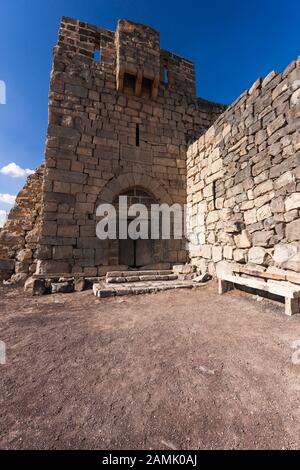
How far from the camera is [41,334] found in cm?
257

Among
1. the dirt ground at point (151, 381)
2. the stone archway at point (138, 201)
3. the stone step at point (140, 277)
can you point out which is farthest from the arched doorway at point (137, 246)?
the dirt ground at point (151, 381)

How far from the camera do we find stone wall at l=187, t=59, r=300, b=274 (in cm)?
351

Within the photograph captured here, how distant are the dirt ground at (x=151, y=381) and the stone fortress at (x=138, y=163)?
2.18 meters

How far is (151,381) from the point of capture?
1.67 metres

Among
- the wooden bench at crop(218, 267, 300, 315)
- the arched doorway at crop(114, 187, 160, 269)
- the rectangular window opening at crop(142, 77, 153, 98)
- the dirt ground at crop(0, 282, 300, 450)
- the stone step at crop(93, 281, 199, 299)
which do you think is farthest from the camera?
the rectangular window opening at crop(142, 77, 153, 98)

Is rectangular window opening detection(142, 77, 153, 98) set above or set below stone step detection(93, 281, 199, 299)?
above

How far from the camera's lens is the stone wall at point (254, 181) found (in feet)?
11.5

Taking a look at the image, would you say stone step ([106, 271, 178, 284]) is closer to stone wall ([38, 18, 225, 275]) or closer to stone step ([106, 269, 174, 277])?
stone step ([106, 269, 174, 277])

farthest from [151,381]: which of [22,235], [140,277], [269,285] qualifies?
[22,235]

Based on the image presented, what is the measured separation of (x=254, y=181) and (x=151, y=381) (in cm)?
408

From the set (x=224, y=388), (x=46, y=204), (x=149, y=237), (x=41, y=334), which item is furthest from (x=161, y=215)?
(x=224, y=388)

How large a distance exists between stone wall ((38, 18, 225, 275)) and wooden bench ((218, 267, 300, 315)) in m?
2.23

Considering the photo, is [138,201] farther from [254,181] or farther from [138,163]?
[254,181]

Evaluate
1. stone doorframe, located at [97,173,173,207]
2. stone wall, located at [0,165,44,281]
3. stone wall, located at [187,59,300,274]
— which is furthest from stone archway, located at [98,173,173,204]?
stone wall, located at [0,165,44,281]
